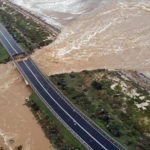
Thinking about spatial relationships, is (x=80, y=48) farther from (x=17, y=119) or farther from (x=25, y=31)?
(x=17, y=119)

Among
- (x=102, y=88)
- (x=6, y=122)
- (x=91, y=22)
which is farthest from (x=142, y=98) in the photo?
(x=91, y=22)

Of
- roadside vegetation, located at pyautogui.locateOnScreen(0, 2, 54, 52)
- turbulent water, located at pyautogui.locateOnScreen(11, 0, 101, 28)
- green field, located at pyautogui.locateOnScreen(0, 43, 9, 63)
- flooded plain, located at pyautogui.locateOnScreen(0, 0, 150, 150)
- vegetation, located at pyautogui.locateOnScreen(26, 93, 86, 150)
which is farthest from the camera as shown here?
turbulent water, located at pyautogui.locateOnScreen(11, 0, 101, 28)

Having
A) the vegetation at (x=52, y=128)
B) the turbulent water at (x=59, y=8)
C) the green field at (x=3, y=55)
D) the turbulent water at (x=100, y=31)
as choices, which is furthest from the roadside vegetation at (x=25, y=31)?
the vegetation at (x=52, y=128)

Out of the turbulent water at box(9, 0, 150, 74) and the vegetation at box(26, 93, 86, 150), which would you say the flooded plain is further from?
the vegetation at box(26, 93, 86, 150)

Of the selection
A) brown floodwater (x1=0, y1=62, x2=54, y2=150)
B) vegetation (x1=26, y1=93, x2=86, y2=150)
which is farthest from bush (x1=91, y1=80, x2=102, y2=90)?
brown floodwater (x1=0, y1=62, x2=54, y2=150)

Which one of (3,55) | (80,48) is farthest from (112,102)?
(3,55)
